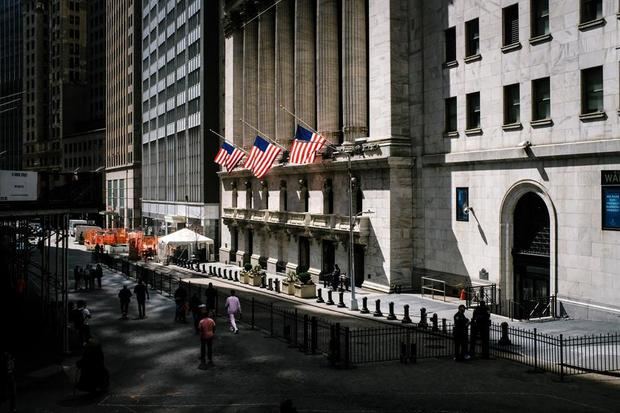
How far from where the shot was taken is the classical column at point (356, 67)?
40.5 m

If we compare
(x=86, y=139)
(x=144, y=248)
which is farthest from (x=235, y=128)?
(x=86, y=139)

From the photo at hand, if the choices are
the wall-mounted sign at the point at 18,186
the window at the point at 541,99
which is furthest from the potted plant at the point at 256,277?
the wall-mounted sign at the point at 18,186

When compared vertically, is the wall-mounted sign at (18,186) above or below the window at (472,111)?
below

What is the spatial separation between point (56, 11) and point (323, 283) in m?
137

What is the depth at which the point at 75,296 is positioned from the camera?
3628cm

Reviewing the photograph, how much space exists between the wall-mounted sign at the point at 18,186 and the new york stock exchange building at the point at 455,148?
1673 cm

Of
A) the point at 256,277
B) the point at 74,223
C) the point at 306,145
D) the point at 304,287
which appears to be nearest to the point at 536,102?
the point at 306,145

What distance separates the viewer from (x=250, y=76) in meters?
57.6

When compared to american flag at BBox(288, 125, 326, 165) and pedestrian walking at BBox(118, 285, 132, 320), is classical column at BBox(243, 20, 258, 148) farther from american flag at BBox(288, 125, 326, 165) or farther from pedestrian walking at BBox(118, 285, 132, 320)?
pedestrian walking at BBox(118, 285, 132, 320)

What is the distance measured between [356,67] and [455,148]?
31.9 feet

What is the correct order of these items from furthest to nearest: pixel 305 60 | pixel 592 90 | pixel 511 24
Result: pixel 305 60 → pixel 511 24 → pixel 592 90

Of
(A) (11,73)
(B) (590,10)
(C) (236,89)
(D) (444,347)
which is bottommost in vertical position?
(D) (444,347)

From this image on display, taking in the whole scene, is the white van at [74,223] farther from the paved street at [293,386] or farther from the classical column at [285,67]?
the paved street at [293,386]

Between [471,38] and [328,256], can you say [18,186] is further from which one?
[328,256]
